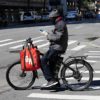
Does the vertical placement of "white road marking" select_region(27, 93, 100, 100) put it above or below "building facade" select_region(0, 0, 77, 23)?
above

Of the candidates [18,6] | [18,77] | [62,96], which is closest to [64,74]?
[62,96]

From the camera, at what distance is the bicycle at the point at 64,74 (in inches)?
364

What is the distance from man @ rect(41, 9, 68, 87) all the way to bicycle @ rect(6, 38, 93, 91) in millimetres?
158

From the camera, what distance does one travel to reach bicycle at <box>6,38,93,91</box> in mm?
9234

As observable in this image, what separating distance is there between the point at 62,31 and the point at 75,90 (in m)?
1.32

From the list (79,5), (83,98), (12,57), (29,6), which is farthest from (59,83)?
(79,5)

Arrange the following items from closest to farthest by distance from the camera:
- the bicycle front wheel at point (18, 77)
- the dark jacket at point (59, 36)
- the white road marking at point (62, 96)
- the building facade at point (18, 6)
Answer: the white road marking at point (62, 96), the dark jacket at point (59, 36), the bicycle front wheel at point (18, 77), the building facade at point (18, 6)

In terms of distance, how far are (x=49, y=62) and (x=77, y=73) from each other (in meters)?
0.68

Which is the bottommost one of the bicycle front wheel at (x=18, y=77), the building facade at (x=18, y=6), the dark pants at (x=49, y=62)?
the building facade at (x=18, y=6)

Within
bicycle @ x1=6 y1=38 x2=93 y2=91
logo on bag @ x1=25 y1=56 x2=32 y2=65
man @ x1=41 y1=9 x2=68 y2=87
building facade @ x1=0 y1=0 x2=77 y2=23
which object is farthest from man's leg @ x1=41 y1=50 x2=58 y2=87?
building facade @ x1=0 y1=0 x2=77 y2=23

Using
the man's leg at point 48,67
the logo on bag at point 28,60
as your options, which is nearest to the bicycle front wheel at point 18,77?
the logo on bag at point 28,60

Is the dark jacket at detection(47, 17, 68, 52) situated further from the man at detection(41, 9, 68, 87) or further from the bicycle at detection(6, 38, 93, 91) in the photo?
the bicycle at detection(6, 38, 93, 91)

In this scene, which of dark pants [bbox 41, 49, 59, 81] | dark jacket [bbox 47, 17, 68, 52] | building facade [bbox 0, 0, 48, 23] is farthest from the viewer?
building facade [bbox 0, 0, 48, 23]

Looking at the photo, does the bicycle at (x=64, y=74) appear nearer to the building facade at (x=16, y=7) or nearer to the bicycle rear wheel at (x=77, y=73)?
the bicycle rear wheel at (x=77, y=73)
